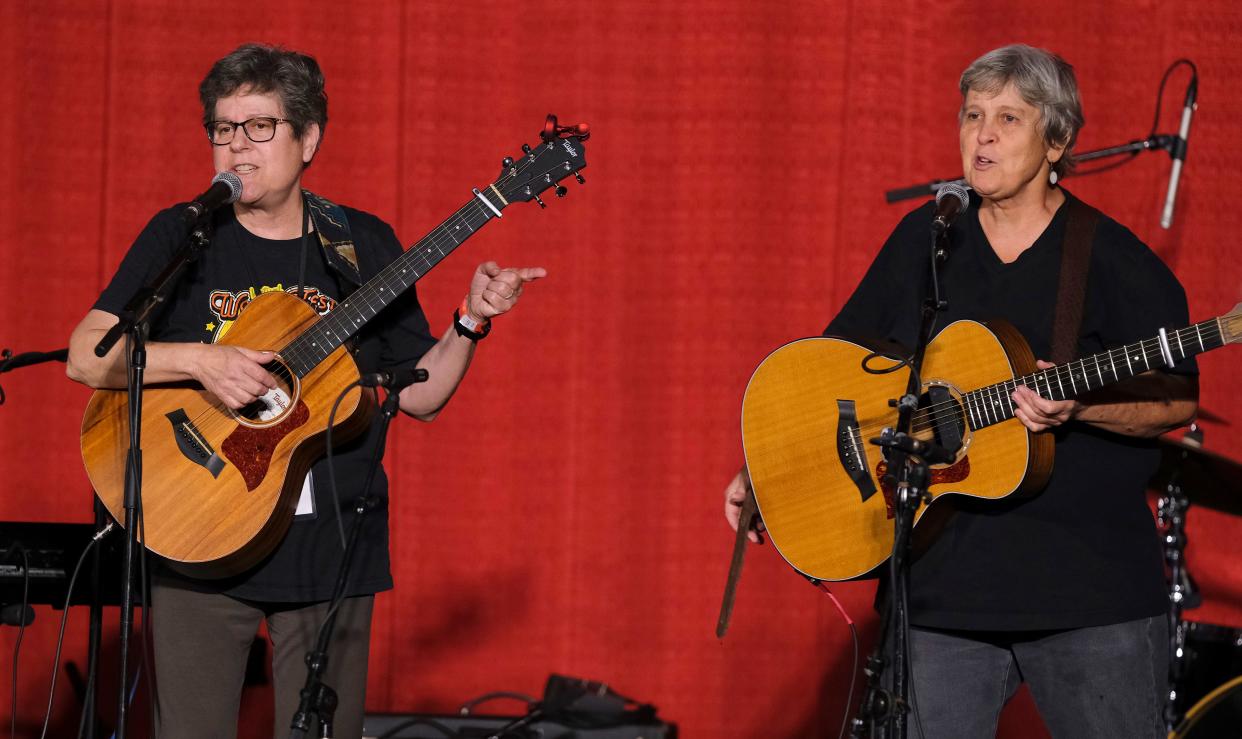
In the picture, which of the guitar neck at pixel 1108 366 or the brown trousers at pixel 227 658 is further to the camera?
the brown trousers at pixel 227 658

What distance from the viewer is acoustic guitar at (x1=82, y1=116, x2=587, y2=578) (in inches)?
103

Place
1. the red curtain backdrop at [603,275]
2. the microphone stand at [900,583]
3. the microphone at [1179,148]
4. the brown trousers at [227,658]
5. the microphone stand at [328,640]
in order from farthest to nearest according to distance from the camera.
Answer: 1. the red curtain backdrop at [603,275]
2. the microphone at [1179,148]
3. the brown trousers at [227,658]
4. the microphone stand at [328,640]
5. the microphone stand at [900,583]

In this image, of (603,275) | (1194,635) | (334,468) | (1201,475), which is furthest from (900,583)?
(603,275)

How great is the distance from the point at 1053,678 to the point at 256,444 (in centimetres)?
162

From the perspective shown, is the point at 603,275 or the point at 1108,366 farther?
the point at 603,275

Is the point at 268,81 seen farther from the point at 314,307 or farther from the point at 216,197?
the point at 314,307

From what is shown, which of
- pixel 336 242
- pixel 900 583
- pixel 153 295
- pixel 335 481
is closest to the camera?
pixel 900 583

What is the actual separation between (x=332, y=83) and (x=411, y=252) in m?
1.90

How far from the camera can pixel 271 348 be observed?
270 cm

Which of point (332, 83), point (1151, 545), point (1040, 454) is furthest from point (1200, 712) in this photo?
point (332, 83)

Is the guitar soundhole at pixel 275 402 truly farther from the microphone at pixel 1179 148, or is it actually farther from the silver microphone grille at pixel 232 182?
the microphone at pixel 1179 148

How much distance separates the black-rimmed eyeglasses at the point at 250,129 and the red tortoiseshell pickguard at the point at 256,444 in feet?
1.81

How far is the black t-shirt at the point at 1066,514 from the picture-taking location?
2.41 meters

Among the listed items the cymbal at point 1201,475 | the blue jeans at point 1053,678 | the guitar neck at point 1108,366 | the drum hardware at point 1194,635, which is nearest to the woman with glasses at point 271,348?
the guitar neck at point 1108,366
